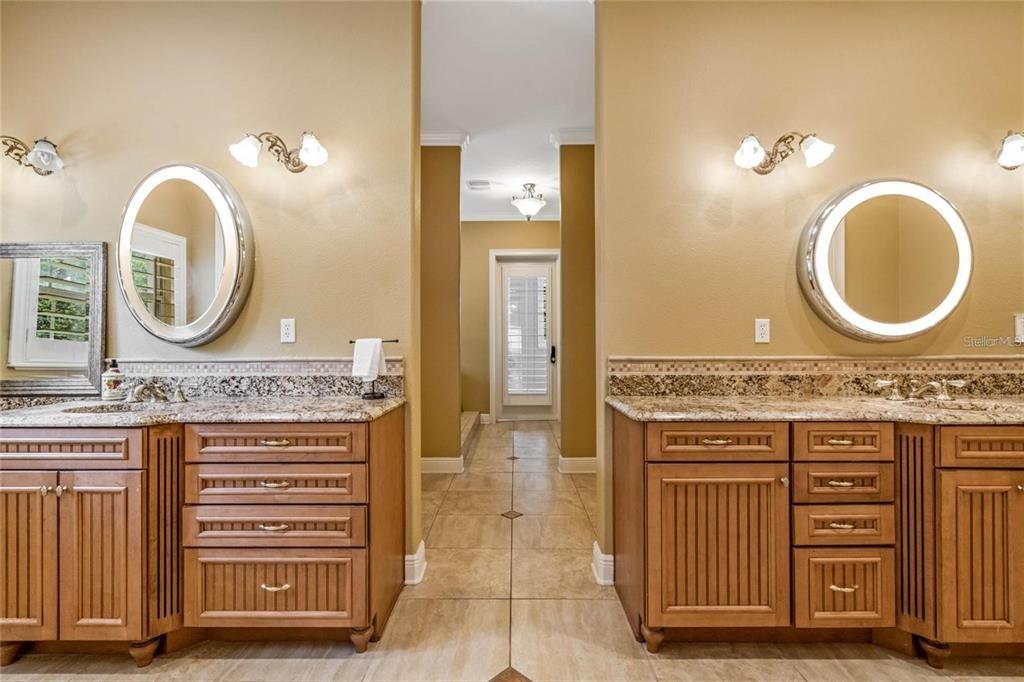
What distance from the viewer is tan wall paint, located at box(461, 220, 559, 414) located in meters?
6.38

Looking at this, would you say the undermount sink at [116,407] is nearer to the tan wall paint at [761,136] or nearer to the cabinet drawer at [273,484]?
the cabinet drawer at [273,484]

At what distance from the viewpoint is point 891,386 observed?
2.17m

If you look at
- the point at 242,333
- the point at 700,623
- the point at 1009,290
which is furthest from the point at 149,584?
the point at 1009,290

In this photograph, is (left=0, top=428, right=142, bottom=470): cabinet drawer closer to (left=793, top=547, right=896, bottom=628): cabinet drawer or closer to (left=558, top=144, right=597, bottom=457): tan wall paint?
(left=793, top=547, right=896, bottom=628): cabinet drawer

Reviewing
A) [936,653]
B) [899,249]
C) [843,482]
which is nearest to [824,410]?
[843,482]

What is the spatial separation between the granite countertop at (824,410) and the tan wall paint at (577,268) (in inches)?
74.8

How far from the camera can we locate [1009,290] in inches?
88.4

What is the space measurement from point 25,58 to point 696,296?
350 cm

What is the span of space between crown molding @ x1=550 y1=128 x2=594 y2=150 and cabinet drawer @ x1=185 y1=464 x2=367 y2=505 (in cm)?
321

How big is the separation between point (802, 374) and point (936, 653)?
112cm

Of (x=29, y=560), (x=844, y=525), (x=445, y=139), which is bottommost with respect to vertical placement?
(x=29, y=560)

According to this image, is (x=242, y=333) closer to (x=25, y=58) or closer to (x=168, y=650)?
(x=168, y=650)

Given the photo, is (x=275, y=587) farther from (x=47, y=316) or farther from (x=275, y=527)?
(x=47, y=316)

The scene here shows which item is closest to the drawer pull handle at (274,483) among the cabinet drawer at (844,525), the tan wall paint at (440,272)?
the cabinet drawer at (844,525)
